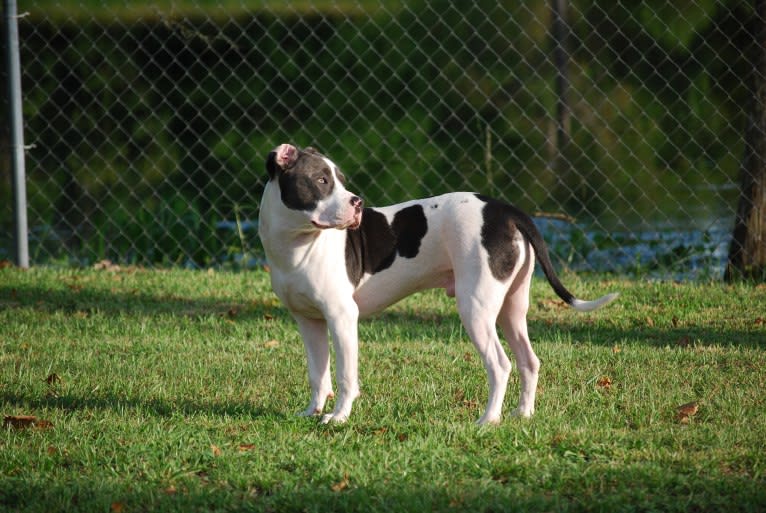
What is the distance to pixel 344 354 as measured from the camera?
14.5 feet

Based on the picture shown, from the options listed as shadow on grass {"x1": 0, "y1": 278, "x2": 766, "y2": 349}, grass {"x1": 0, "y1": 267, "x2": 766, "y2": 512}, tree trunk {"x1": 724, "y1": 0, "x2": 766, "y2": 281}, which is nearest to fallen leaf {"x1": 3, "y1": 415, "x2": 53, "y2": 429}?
grass {"x1": 0, "y1": 267, "x2": 766, "y2": 512}

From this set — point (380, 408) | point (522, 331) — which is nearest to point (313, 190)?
point (380, 408)

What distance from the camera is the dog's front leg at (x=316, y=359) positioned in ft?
15.4

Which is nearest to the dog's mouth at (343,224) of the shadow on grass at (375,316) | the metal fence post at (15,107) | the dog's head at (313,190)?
the dog's head at (313,190)

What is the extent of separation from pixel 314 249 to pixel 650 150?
5.51m

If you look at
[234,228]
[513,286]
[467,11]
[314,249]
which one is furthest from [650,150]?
[314,249]

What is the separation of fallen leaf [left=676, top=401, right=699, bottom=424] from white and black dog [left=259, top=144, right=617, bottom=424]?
612 millimetres

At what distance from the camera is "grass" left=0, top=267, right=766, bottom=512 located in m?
3.53

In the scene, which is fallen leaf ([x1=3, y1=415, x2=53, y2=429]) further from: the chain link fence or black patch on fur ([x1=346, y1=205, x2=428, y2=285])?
the chain link fence

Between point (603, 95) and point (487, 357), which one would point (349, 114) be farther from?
point (487, 357)

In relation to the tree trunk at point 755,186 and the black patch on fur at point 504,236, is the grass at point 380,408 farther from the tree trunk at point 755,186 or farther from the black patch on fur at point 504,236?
the black patch on fur at point 504,236

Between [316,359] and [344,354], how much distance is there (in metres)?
0.33

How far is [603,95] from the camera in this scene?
30.4 feet

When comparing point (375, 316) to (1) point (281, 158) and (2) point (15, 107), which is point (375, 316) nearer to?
(1) point (281, 158)
